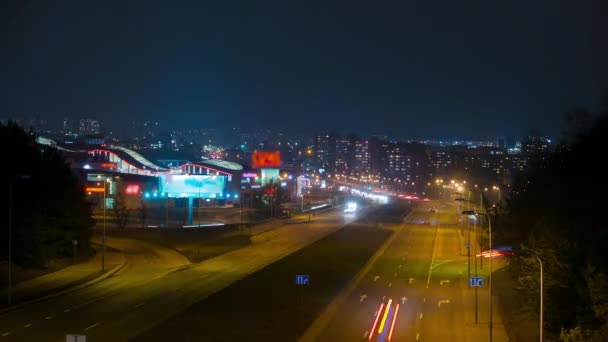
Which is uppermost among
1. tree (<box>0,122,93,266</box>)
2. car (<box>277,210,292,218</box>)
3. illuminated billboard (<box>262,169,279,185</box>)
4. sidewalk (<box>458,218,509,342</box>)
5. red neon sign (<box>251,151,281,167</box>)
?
red neon sign (<box>251,151,281,167</box>)

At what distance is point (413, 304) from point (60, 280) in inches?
709

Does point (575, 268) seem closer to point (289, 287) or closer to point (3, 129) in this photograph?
point (289, 287)

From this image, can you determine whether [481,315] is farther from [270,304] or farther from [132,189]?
[132,189]

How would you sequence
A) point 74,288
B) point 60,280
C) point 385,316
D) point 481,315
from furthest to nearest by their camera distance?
point 60,280
point 74,288
point 481,315
point 385,316

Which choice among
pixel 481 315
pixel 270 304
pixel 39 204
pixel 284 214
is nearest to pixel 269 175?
pixel 284 214

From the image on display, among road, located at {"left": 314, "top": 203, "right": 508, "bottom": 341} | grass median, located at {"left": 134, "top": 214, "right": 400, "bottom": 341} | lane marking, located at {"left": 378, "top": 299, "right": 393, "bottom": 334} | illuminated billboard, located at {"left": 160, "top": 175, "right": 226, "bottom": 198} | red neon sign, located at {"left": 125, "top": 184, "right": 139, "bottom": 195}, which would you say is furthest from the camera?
red neon sign, located at {"left": 125, "top": 184, "right": 139, "bottom": 195}

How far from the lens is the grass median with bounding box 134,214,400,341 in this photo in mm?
24750

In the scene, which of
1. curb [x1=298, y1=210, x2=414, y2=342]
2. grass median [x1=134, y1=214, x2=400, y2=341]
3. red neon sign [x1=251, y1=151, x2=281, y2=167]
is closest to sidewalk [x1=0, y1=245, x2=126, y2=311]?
grass median [x1=134, y1=214, x2=400, y2=341]

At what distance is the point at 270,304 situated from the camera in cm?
3103

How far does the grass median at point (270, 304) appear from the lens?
24.8 metres

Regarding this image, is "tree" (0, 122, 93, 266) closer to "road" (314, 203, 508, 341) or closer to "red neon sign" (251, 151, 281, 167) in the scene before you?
"road" (314, 203, 508, 341)

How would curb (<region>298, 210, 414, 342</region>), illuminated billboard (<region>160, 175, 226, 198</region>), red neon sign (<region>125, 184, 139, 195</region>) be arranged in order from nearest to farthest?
curb (<region>298, 210, 414, 342</region>) → illuminated billboard (<region>160, 175, 226, 198</region>) → red neon sign (<region>125, 184, 139, 195</region>)

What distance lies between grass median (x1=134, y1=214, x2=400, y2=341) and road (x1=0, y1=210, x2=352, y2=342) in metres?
1.03

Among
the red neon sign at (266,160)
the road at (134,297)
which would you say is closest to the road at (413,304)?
the road at (134,297)
